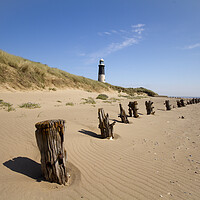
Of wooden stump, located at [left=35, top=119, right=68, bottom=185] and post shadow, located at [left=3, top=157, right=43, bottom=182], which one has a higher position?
wooden stump, located at [left=35, top=119, right=68, bottom=185]

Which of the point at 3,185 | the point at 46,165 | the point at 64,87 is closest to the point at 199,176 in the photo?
the point at 46,165

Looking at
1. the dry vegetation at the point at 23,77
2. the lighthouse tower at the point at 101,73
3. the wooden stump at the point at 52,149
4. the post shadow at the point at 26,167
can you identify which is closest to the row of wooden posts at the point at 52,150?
the wooden stump at the point at 52,149

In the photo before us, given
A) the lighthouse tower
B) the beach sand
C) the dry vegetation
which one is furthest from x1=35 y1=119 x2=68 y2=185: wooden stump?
the lighthouse tower

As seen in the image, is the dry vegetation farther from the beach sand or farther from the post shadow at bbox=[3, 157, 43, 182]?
the post shadow at bbox=[3, 157, 43, 182]

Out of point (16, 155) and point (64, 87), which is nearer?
point (16, 155)

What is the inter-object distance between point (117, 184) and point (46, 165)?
4.47ft

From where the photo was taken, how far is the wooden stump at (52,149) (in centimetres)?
236

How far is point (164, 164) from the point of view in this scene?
3.37m

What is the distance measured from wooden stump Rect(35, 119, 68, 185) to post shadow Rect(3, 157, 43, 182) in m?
0.32

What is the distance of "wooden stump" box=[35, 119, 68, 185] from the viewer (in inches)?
93.1

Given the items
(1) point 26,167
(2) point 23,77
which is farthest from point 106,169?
(2) point 23,77

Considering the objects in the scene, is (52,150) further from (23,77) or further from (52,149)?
(23,77)

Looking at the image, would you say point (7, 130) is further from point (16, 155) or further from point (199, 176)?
point (199, 176)

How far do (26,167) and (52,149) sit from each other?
102 centimetres
